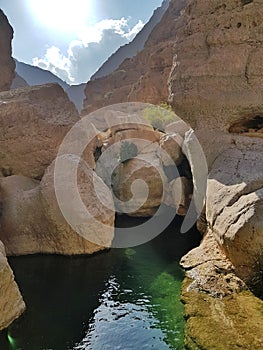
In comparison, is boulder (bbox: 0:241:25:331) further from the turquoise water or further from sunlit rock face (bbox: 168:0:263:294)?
sunlit rock face (bbox: 168:0:263:294)

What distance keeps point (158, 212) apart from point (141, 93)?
24.5 metres

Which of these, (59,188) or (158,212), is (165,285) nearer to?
(59,188)

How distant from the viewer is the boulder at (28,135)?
52.0 feet

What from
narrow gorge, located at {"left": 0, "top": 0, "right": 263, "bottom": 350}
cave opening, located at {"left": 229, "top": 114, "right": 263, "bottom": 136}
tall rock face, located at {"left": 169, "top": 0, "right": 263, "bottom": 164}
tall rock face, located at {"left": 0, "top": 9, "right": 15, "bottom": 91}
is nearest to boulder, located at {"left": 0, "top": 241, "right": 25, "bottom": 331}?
narrow gorge, located at {"left": 0, "top": 0, "right": 263, "bottom": 350}

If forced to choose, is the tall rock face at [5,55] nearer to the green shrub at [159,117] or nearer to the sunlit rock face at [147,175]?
the green shrub at [159,117]

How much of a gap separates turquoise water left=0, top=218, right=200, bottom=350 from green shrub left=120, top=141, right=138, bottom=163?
7.12 m

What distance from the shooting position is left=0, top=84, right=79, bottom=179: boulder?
1586 cm

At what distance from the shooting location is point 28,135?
52.5ft

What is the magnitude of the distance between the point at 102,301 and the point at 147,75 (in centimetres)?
3404

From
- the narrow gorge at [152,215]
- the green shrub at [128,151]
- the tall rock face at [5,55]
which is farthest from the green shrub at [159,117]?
the tall rock face at [5,55]

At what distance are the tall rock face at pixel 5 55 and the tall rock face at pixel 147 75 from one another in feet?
48.5

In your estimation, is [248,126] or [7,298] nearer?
[7,298]

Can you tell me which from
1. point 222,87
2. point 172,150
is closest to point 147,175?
point 172,150

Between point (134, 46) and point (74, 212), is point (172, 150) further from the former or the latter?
point (134, 46)
